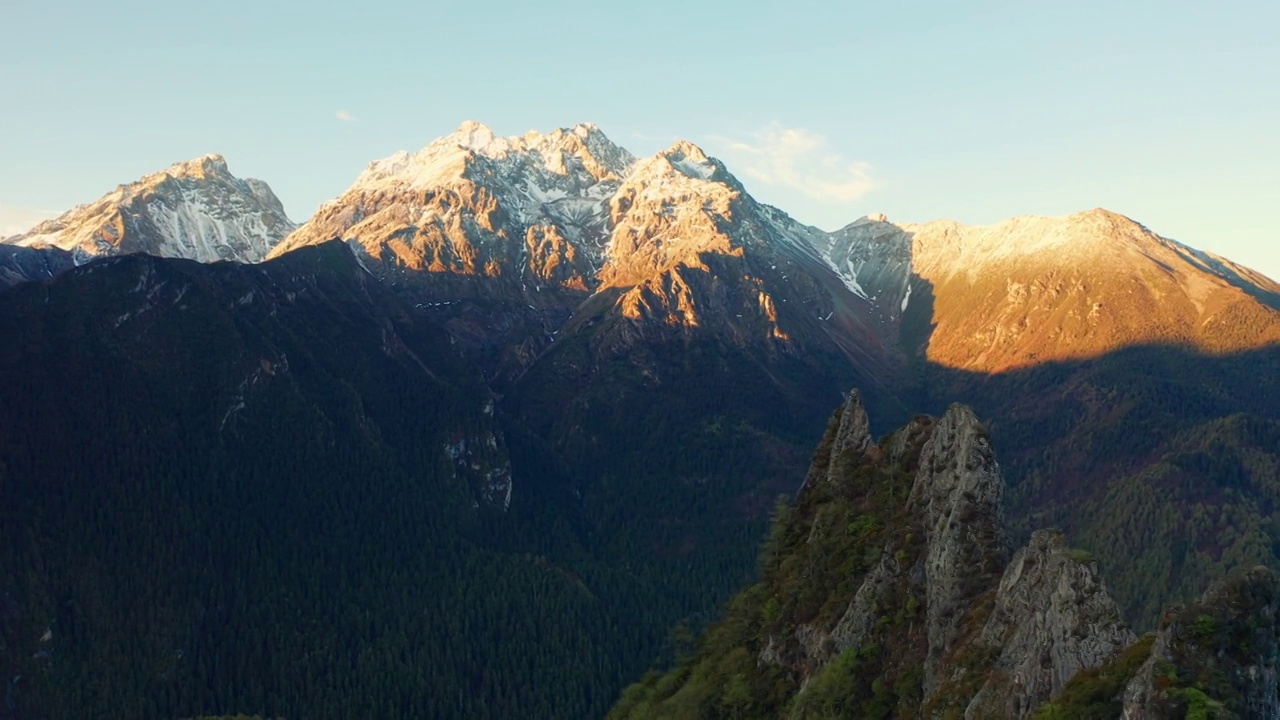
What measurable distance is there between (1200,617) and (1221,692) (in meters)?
3.62

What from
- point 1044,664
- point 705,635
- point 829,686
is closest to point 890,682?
point 829,686

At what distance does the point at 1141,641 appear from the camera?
52.6 metres

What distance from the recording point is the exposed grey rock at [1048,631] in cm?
5684

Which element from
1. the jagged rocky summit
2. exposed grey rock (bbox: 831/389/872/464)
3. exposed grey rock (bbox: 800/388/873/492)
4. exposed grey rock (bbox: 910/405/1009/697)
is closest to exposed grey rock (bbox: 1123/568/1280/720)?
the jagged rocky summit

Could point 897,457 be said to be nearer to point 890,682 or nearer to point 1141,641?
point 890,682

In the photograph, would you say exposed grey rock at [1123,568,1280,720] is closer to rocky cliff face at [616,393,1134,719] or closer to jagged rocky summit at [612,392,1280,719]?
jagged rocky summit at [612,392,1280,719]

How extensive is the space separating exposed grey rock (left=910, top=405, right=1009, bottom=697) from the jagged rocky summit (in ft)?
0.46

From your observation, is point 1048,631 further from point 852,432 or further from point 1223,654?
point 852,432

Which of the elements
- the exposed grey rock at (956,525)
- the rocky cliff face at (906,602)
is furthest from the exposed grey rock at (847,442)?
the exposed grey rock at (956,525)

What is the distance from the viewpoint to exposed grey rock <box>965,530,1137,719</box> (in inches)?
2238

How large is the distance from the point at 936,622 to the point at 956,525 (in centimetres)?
791

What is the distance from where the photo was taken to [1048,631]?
5869 cm

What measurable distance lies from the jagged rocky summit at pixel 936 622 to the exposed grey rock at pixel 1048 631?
0.29 ft

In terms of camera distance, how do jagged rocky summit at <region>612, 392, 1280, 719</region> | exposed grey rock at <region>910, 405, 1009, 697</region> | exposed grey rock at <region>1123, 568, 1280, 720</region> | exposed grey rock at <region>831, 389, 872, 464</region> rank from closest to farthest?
1. exposed grey rock at <region>1123, 568, 1280, 720</region>
2. jagged rocky summit at <region>612, 392, 1280, 719</region>
3. exposed grey rock at <region>910, 405, 1009, 697</region>
4. exposed grey rock at <region>831, 389, 872, 464</region>
